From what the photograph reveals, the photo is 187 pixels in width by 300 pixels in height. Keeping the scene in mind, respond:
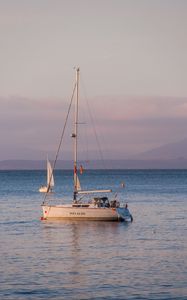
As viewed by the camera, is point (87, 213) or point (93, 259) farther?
point (87, 213)

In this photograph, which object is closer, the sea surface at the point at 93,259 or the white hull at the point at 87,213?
the sea surface at the point at 93,259

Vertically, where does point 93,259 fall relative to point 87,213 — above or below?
below

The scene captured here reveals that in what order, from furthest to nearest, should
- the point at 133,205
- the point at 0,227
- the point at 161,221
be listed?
the point at 133,205, the point at 161,221, the point at 0,227

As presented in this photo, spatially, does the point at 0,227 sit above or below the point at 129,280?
above

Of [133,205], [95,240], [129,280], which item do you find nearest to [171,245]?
[95,240]

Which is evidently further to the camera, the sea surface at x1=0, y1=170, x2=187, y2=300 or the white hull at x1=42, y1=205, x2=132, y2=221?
the white hull at x1=42, y1=205, x2=132, y2=221

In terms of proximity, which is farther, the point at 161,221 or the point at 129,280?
the point at 161,221

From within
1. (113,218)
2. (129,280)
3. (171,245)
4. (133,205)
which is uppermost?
(133,205)

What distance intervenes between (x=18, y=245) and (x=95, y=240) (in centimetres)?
793

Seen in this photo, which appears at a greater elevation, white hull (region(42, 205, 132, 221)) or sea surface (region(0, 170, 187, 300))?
white hull (region(42, 205, 132, 221))

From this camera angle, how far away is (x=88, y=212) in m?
81.1

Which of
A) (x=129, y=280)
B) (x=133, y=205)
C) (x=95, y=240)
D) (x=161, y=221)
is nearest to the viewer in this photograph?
(x=129, y=280)

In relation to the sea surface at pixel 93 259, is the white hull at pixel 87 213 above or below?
above

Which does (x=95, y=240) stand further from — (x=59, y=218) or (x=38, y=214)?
(x=38, y=214)
